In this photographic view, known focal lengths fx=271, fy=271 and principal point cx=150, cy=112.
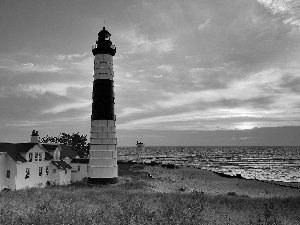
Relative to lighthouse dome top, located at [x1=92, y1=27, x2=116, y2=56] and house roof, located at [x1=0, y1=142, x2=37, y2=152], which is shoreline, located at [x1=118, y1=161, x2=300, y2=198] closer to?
house roof, located at [x1=0, y1=142, x2=37, y2=152]

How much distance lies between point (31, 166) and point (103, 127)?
9.46 metres

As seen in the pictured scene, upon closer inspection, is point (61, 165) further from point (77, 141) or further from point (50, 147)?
point (77, 141)

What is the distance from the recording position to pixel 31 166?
31.6 m

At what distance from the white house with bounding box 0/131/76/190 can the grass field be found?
9.62m

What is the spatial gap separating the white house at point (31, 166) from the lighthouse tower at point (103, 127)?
449 centimetres

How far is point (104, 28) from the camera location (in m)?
37.2

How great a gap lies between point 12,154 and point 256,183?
130ft

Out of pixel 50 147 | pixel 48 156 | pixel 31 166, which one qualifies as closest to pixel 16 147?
pixel 31 166

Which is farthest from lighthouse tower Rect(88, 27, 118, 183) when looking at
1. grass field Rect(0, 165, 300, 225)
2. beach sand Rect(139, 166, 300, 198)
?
grass field Rect(0, 165, 300, 225)

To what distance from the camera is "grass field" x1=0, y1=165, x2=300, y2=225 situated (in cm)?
945

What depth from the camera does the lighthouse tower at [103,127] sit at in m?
34.2

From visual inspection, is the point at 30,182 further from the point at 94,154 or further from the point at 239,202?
the point at 239,202

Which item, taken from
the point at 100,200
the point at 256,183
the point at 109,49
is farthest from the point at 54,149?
the point at 256,183

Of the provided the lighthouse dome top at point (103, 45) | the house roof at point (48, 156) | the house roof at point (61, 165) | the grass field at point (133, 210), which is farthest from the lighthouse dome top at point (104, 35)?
the grass field at point (133, 210)
